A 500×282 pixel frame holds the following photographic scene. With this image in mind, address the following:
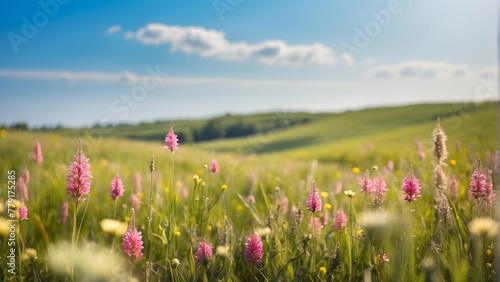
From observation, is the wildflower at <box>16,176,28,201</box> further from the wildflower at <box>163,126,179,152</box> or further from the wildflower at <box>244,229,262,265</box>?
the wildflower at <box>244,229,262,265</box>

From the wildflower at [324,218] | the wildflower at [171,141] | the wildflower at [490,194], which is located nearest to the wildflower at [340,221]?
the wildflower at [324,218]

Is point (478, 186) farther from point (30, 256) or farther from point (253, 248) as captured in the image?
point (30, 256)

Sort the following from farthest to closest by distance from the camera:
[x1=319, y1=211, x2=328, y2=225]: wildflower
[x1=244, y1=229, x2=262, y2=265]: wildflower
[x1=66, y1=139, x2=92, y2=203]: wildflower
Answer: [x1=319, y1=211, x2=328, y2=225]: wildflower → [x1=244, y1=229, x2=262, y2=265]: wildflower → [x1=66, y1=139, x2=92, y2=203]: wildflower

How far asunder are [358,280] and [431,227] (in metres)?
0.85

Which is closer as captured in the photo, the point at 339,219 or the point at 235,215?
the point at 339,219

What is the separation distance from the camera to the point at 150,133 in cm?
7994

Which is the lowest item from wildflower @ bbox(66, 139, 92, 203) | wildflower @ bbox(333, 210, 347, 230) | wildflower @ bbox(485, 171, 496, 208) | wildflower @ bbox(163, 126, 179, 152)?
wildflower @ bbox(333, 210, 347, 230)

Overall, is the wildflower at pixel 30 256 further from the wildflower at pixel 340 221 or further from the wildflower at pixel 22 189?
the wildflower at pixel 340 221

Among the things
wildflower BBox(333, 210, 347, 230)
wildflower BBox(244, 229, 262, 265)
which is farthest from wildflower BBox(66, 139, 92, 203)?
wildflower BBox(333, 210, 347, 230)

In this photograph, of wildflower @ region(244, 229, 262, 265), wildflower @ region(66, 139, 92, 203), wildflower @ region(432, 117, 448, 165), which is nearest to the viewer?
wildflower @ region(66, 139, 92, 203)

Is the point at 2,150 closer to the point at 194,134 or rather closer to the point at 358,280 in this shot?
the point at 358,280

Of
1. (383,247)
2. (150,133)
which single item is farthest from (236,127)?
(383,247)

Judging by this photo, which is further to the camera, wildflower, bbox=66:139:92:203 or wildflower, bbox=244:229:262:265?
wildflower, bbox=244:229:262:265

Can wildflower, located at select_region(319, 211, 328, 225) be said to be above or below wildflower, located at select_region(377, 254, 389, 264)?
above
